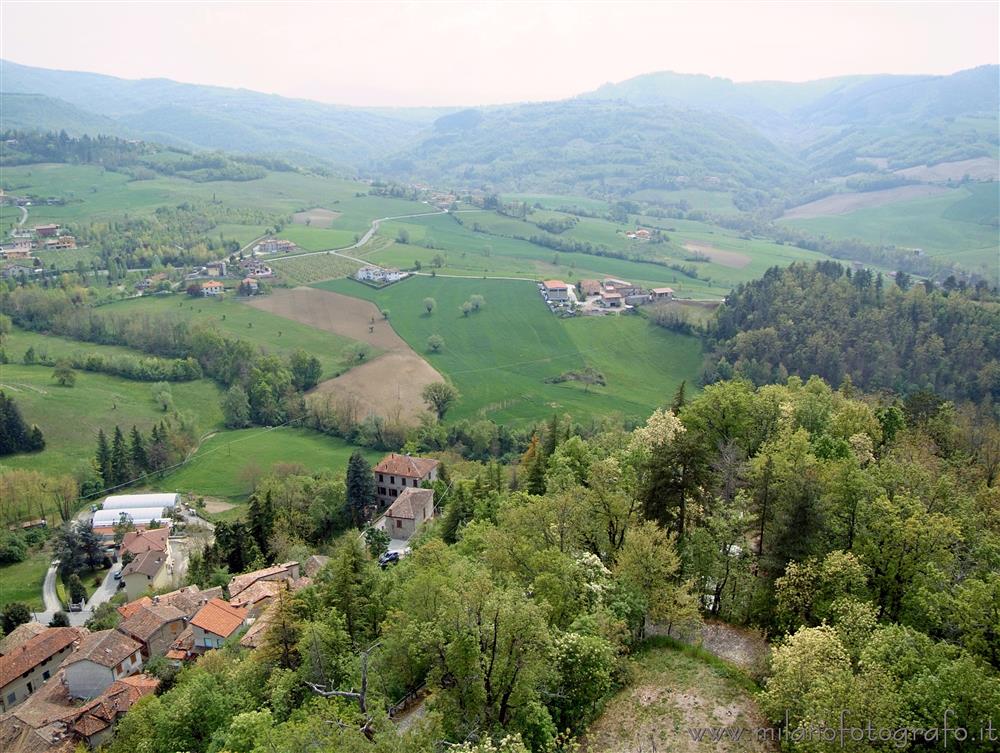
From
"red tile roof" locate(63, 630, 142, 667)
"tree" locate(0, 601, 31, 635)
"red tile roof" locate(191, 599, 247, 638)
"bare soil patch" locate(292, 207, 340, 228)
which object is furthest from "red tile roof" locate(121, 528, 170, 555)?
"bare soil patch" locate(292, 207, 340, 228)

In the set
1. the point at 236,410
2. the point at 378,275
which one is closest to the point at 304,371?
the point at 236,410

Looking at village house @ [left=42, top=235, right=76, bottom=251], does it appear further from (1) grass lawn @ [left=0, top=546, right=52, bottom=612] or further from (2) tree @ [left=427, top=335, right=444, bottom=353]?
(1) grass lawn @ [left=0, top=546, right=52, bottom=612]

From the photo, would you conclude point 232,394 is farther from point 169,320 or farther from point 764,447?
point 764,447

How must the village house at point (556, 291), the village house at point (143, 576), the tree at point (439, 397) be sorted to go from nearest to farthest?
1. the village house at point (143, 576)
2. the tree at point (439, 397)
3. the village house at point (556, 291)

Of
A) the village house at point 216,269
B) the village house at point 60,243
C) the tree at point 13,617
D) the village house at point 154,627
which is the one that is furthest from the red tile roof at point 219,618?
the village house at point 60,243

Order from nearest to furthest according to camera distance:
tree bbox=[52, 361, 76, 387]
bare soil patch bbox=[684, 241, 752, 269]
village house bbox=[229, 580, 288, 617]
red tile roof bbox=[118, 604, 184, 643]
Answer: village house bbox=[229, 580, 288, 617] → red tile roof bbox=[118, 604, 184, 643] → tree bbox=[52, 361, 76, 387] → bare soil patch bbox=[684, 241, 752, 269]

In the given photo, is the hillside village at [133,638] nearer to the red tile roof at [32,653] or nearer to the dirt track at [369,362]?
the red tile roof at [32,653]
